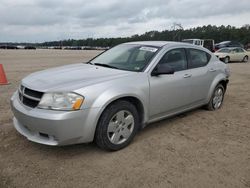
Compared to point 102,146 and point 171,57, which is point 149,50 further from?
point 102,146

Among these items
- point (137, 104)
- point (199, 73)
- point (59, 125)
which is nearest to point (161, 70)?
point (137, 104)

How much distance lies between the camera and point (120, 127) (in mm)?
3730

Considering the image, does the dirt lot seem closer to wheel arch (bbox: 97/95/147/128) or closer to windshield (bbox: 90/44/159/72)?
wheel arch (bbox: 97/95/147/128)

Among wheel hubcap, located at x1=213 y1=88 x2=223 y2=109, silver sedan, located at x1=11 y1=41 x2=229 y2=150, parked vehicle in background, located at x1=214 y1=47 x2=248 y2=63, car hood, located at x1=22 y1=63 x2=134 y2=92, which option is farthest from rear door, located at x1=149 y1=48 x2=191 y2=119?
parked vehicle in background, located at x1=214 y1=47 x2=248 y2=63

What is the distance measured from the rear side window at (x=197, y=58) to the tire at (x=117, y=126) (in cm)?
178

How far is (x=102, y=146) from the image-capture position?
3.58 m

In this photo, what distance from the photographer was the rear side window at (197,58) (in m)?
4.97

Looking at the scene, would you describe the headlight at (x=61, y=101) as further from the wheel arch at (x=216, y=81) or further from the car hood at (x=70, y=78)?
the wheel arch at (x=216, y=81)

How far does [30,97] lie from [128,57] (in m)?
1.85

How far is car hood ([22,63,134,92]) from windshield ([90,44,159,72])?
258 millimetres

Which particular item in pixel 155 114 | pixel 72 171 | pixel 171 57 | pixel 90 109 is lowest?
pixel 72 171

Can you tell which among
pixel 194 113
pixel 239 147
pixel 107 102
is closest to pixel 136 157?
pixel 107 102

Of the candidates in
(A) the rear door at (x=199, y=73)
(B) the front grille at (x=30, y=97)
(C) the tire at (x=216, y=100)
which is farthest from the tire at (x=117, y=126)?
(C) the tire at (x=216, y=100)

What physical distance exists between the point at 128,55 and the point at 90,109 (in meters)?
1.64
